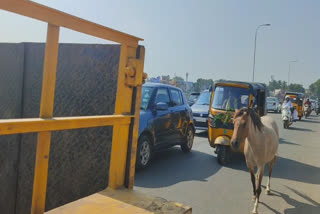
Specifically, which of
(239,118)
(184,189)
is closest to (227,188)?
(184,189)

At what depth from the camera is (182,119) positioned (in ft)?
28.0

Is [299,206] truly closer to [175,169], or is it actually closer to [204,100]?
[175,169]

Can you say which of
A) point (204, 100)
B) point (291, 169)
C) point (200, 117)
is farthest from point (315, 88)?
point (291, 169)

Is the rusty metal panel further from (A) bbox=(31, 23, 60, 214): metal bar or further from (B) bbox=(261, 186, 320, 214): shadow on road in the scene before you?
(B) bbox=(261, 186, 320, 214): shadow on road

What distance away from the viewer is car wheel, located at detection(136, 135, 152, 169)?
6.39m

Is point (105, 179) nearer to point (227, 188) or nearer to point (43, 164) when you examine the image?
point (43, 164)

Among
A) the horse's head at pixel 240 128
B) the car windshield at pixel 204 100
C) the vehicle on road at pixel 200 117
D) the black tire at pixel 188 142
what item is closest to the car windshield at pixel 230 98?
the black tire at pixel 188 142

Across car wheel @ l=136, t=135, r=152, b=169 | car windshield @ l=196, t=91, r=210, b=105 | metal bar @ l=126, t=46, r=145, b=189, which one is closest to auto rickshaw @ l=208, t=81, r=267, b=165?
car wheel @ l=136, t=135, r=152, b=169

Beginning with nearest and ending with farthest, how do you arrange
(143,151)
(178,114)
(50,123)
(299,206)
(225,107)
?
(50,123) → (299,206) → (143,151) → (225,107) → (178,114)

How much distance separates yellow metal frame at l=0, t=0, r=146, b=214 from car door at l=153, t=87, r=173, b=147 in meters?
4.90

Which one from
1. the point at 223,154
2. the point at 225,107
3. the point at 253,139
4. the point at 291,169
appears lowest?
the point at 291,169

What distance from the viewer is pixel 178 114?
27.2 ft

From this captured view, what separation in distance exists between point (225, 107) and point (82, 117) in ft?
22.6

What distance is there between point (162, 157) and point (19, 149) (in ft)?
17.7
